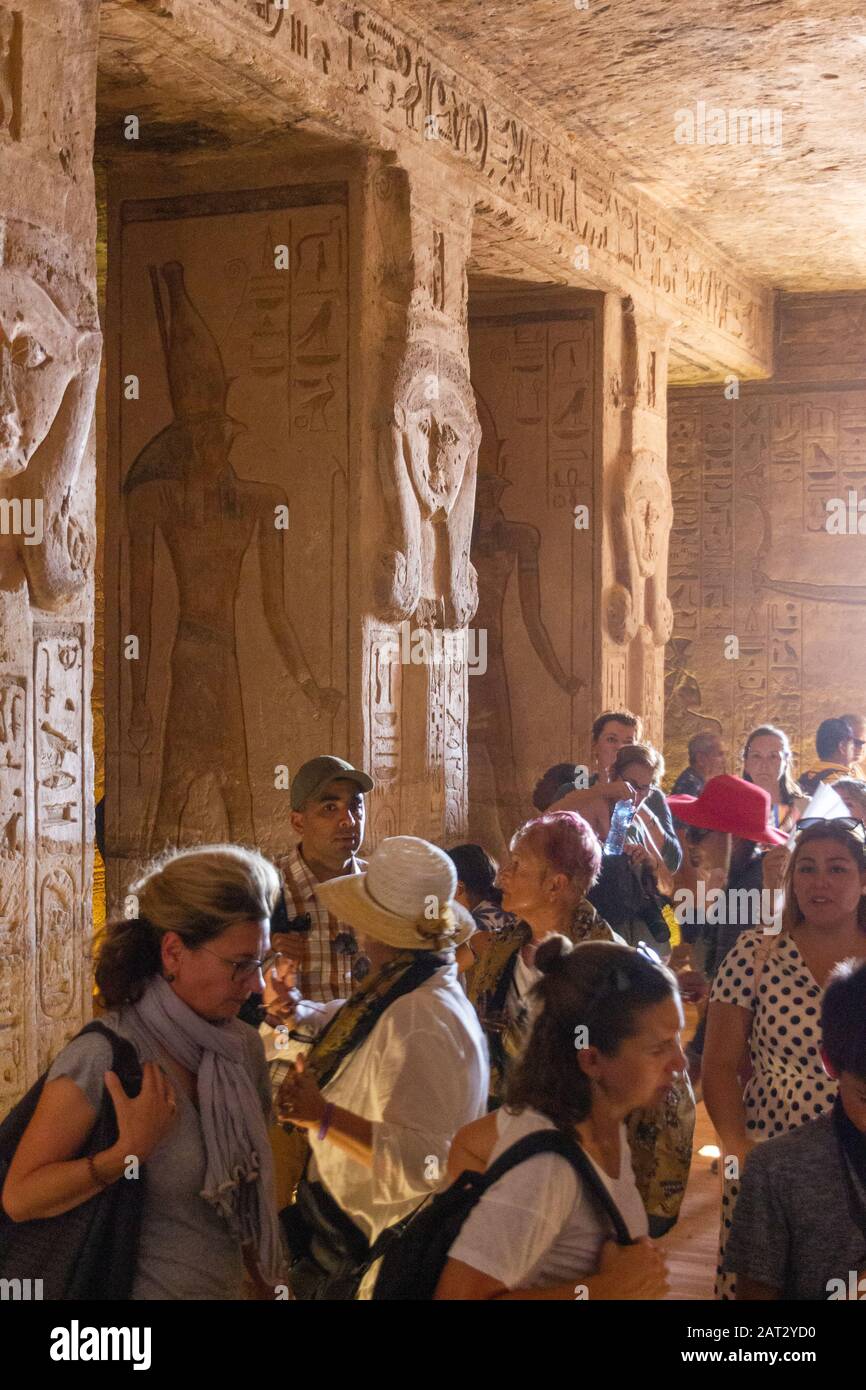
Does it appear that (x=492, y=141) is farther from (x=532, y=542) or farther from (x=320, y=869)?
(x=320, y=869)

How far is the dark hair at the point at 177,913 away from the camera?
2.60 m

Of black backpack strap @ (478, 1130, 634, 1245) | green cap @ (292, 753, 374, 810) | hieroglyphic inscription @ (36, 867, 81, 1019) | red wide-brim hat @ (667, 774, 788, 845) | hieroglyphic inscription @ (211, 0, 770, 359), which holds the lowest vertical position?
hieroglyphic inscription @ (36, 867, 81, 1019)

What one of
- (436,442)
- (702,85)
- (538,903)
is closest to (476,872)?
(538,903)

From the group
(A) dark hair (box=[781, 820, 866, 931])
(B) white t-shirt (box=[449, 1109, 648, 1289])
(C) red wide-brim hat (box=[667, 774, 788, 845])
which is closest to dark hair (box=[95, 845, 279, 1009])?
(B) white t-shirt (box=[449, 1109, 648, 1289])

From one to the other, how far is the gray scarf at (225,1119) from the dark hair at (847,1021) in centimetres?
95

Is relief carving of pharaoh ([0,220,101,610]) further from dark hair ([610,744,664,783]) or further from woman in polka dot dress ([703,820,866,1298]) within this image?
woman in polka dot dress ([703,820,866,1298])

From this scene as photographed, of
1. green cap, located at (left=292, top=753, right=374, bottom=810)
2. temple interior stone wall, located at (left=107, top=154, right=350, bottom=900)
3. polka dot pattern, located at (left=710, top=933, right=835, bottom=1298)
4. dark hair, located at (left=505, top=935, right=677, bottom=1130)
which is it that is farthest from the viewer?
temple interior stone wall, located at (left=107, top=154, right=350, bottom=900)

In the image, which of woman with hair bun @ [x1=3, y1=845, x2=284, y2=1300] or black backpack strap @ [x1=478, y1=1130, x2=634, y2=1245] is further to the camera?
woman with hair bun @ [x1=3, y1=845, x2=284, y2=1300]

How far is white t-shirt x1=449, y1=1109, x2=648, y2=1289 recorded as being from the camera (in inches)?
88.6

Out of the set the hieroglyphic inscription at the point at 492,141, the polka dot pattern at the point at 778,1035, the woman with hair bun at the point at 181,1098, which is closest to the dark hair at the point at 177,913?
the woman with hair bun at the point at 181,1098

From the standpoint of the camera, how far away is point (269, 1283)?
2.71 meters

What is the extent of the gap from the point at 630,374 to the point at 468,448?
2889 millimetres

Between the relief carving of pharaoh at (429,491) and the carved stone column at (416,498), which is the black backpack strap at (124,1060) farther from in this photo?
the relief carving of pharaoh at (429,491)

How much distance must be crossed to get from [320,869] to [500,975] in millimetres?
796
